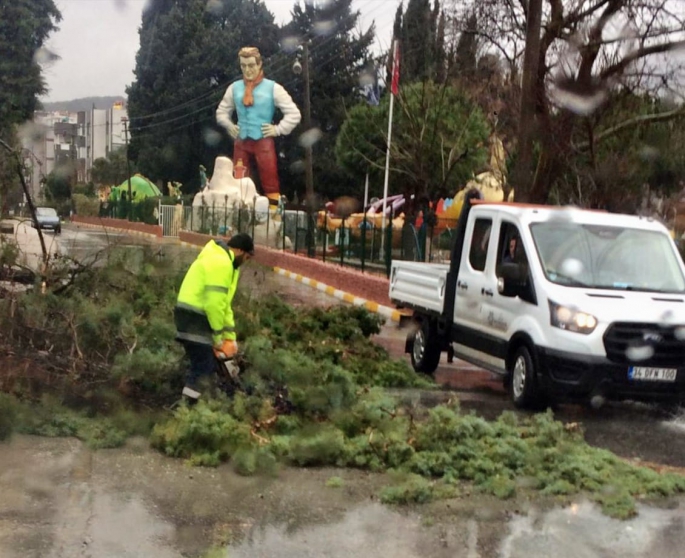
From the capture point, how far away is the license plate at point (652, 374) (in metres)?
8.78

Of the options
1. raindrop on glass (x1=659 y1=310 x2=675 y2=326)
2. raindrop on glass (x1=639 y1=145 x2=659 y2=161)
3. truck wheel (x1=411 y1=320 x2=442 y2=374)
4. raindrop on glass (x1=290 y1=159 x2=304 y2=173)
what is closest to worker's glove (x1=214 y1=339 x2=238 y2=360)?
raindrop on glass (x1=659 y1=310 x2=675 y2=326)

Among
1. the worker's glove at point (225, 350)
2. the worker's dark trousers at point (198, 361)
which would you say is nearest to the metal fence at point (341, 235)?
the worker's glove at point (225, 350)

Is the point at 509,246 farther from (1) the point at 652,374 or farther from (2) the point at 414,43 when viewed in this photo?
(2) the point at 414,43

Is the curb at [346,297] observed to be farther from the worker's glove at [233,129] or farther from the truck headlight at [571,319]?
the worker's glove at [233,129]

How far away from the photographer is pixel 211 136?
216 ft

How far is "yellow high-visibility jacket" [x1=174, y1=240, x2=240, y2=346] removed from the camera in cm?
787

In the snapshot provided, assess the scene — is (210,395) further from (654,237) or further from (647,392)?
(654,237)

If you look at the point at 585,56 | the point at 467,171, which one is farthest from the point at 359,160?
the point at 585,56

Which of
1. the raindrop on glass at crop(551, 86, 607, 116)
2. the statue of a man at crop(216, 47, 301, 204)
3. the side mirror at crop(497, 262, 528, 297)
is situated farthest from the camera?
the statue of a man at crop(216, 47, 301, 204)

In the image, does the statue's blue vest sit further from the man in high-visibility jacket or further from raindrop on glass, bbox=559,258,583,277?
the man in high-visibility jacket

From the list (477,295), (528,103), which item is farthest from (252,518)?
(528,103)

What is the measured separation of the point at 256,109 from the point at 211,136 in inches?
558

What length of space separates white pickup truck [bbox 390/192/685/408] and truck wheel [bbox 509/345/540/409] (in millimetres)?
11

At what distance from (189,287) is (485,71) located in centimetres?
1482
